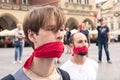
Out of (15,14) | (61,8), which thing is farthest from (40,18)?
(61,8)

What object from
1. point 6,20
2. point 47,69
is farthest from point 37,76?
point 6,20

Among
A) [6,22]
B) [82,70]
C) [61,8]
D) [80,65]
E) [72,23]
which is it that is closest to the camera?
[82,70]

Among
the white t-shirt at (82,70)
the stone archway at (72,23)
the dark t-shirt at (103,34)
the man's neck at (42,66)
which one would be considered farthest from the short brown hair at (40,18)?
the stone archway at (72,23)

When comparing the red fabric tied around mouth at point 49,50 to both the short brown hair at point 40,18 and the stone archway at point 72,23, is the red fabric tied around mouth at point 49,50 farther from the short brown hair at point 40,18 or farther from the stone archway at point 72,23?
the stone archway at point 72,23

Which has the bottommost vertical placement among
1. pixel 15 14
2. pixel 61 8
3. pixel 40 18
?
pixel 40 18

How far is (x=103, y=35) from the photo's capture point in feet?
43.5

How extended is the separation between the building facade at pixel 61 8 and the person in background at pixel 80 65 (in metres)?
38.0

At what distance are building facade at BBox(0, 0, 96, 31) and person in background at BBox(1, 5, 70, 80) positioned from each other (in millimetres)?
40495

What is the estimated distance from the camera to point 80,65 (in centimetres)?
457

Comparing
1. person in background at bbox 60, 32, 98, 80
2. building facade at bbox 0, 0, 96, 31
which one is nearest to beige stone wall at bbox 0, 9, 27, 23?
building facade at bbox 0, 0, 96, 31

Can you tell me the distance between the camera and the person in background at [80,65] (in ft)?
14.4

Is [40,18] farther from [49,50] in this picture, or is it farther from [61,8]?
[61,8]

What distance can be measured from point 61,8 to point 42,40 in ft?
156

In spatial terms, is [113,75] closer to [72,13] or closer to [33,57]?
[33,57]
